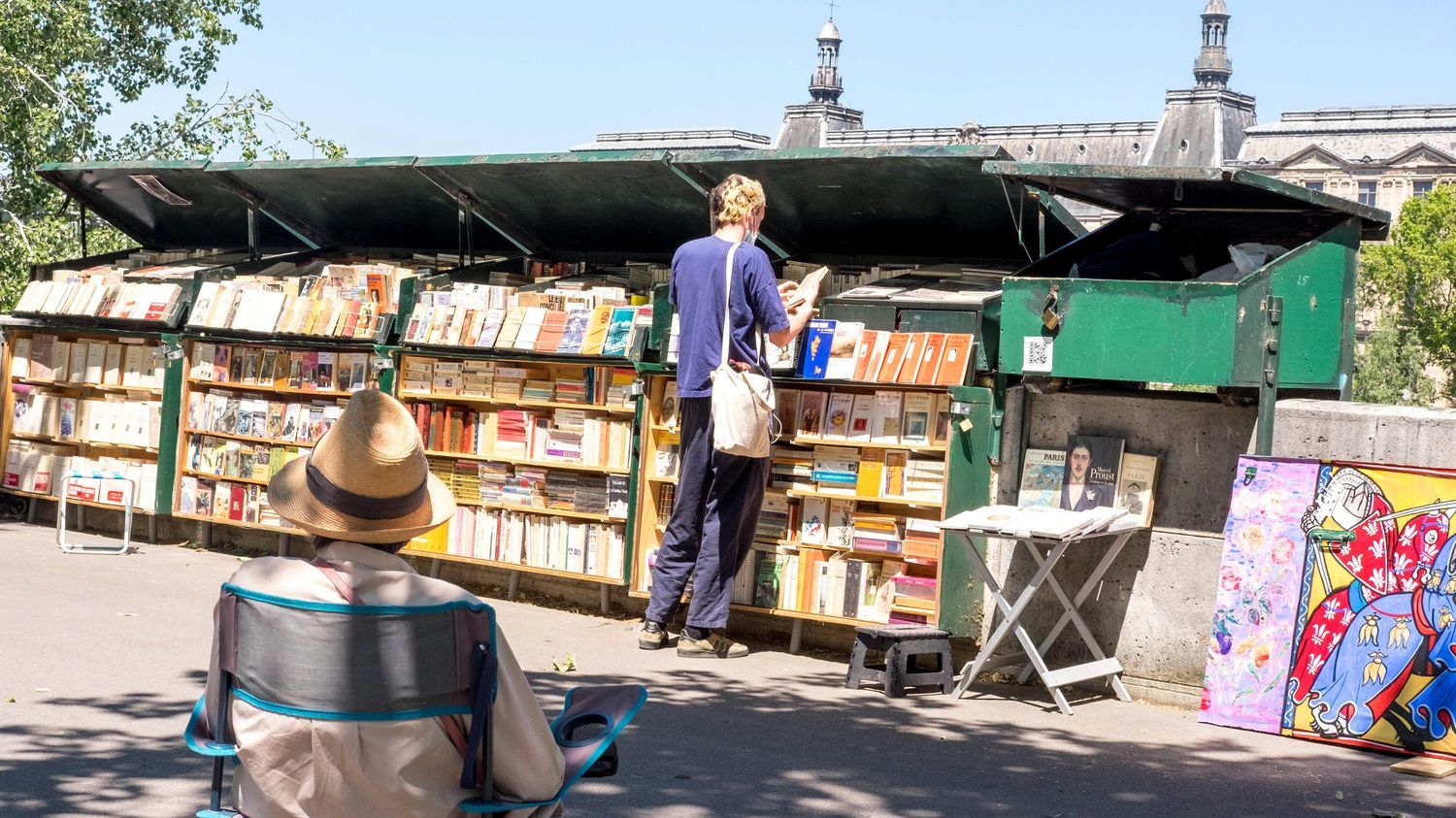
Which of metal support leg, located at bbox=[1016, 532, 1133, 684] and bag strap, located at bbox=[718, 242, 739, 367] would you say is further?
bag strap, located at bbox=[718, 242, 739, 367]

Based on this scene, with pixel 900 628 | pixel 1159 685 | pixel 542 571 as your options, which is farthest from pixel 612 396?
pixel 1159 685

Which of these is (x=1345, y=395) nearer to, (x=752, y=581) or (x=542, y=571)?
(x=752, y=581)

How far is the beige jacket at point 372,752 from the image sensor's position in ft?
11.1

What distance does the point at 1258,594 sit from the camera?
6.89 meters

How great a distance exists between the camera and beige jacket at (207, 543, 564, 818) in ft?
11.1

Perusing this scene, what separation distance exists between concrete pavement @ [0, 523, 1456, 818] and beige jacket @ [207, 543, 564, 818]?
1.89 meters

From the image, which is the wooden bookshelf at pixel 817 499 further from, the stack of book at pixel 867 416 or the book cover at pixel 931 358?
the book cover at pixel 931 358

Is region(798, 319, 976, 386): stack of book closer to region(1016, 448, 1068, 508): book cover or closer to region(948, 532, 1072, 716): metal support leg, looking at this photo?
region(1016, 448, 1068, 508): book cover

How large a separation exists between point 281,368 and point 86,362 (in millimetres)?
2106

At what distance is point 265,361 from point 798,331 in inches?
188

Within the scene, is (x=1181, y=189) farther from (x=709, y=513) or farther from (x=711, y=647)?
(x=711, y=647)

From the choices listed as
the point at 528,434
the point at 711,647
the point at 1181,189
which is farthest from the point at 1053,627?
the point at 528,434

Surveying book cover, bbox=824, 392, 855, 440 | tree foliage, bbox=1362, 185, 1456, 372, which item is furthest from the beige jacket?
tree foliage, bbox=1362, 185, 1456, 372

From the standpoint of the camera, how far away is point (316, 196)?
11820mm
